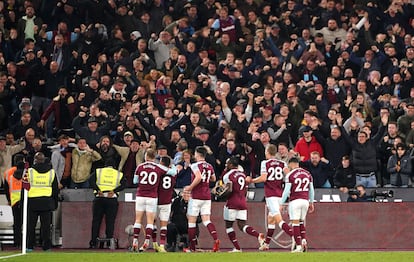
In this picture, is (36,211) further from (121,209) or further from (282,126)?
(282,126)

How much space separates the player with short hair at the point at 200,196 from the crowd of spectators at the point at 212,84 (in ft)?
3.54

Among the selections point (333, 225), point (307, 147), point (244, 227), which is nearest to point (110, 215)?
point (244, 227)

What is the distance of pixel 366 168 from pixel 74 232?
723 centimetres

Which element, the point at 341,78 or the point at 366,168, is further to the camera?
the point at 341,78

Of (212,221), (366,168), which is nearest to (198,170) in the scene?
(212,221)

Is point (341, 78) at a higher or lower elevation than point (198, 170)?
higher

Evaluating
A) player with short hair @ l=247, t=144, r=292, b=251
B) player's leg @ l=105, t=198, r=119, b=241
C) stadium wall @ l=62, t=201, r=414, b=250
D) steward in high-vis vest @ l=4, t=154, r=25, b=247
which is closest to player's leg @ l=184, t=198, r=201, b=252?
player with short hair @ l=247, t=144, r=292, b=251

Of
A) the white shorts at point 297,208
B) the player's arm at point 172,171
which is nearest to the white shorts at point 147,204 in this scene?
the player's arm at point 172,171

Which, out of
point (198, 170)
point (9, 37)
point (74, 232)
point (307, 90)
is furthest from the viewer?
point (9, 37)

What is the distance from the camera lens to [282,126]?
92.6ft

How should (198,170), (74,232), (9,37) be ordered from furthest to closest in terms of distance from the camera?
(9,37) → (74,232) → (198,170)

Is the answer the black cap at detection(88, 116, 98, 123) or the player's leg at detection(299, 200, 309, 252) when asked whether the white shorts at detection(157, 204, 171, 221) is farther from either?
the black cap at detection(88, 116, 98, 123)

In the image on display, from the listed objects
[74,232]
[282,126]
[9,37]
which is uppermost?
[9,37]

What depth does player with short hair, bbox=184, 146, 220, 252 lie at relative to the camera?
2473cm
